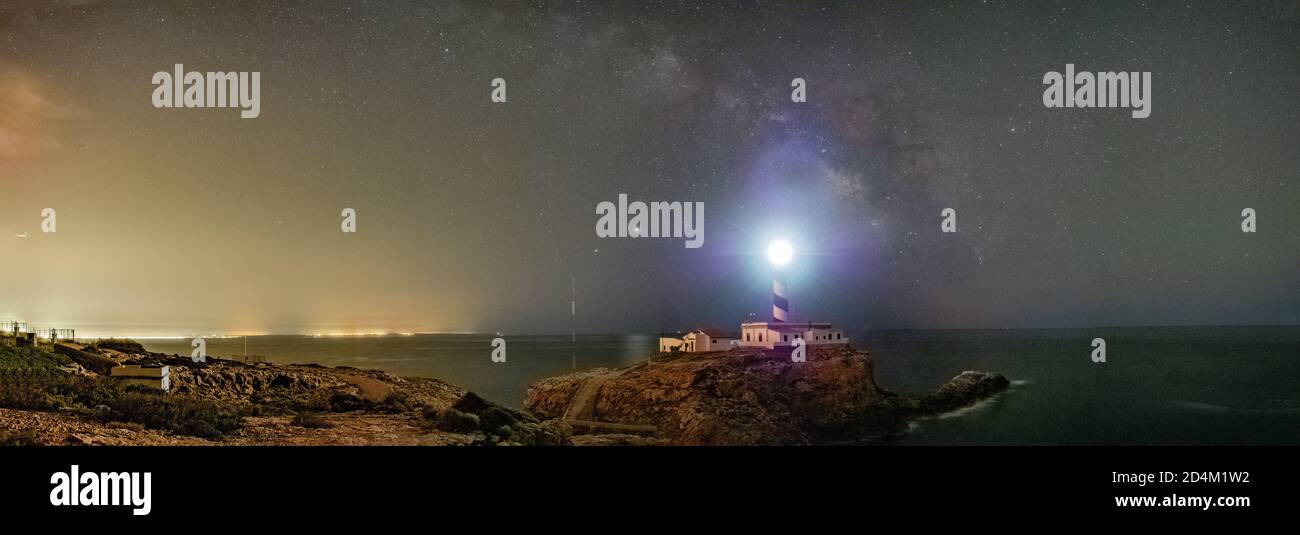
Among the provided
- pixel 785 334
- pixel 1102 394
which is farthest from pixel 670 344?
pixel 1102 394

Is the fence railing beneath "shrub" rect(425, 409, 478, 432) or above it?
above

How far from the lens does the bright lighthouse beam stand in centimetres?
2217

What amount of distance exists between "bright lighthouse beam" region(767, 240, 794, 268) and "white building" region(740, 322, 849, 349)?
7.36 feet

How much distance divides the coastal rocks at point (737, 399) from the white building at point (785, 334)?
103 centimetres

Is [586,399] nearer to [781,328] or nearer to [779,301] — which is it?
[781,328]

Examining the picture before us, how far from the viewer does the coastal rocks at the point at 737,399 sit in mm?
16594

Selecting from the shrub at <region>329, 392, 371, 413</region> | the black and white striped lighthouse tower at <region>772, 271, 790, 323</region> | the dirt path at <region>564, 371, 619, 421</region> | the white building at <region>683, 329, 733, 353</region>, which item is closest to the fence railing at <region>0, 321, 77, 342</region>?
the shrub at <region>329, 392, 371, 413</region>

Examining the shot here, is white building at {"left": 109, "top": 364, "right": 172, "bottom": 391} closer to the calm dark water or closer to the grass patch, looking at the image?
the grass patch

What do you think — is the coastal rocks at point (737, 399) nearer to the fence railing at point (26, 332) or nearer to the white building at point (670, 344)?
the white building at point (670, 344)

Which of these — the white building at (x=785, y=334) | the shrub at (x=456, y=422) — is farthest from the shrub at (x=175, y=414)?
the white building at (x=785, y=334)

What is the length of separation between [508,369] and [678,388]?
1471 inches

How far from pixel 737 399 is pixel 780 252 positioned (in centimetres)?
683

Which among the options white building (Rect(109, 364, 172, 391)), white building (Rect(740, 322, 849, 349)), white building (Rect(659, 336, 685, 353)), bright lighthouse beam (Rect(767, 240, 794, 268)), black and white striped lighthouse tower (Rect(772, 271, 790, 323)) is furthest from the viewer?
black and white striped lighthouse tower (Rect(772, 271, 790, 323))
